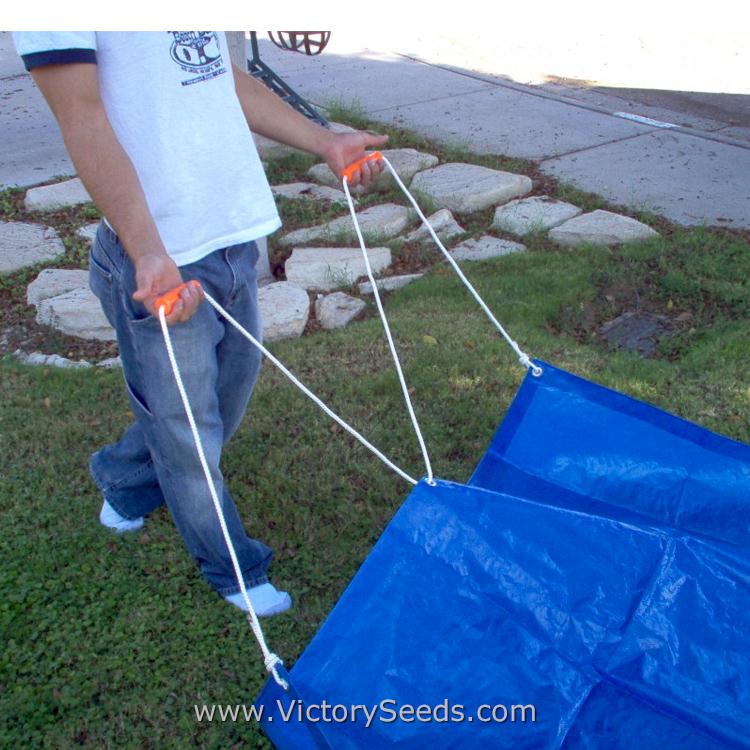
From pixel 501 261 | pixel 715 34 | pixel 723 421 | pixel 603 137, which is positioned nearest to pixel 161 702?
pixel 723 421

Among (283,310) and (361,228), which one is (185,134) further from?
(361,228)

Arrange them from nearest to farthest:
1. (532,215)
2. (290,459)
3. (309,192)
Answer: (290,459) → (532,215) → (309,192)

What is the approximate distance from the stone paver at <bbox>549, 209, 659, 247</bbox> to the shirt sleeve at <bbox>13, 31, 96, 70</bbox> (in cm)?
332

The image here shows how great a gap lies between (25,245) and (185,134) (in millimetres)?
3254

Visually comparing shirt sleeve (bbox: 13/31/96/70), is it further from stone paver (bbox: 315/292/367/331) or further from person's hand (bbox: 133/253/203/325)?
stone paver (bbox: 315/292/367/331)

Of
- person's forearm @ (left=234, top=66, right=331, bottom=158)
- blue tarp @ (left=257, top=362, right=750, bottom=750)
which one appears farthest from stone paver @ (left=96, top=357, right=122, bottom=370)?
blue tarp @ (left=257, top=362, right=750, bottom=750)

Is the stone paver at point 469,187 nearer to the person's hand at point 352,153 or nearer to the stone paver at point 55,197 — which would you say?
the stone paver at point 55,197

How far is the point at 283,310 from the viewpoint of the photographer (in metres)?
4.03

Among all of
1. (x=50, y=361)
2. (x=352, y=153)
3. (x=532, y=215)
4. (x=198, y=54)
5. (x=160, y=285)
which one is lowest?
(x=50, y=361)

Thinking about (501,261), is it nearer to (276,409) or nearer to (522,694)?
(276,409)

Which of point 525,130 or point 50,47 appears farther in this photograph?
point 525,130

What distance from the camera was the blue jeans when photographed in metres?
2.00

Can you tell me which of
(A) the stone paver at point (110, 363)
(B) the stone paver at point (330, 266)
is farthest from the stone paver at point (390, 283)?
(A) the stone paver at point (110, 363)

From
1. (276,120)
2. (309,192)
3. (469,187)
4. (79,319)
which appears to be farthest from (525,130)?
(276,120)
